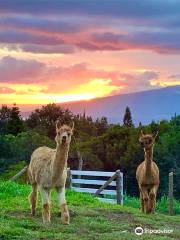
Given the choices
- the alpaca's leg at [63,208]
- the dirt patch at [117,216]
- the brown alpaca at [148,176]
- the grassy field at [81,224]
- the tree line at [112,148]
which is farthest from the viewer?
the tree line at [112,148]

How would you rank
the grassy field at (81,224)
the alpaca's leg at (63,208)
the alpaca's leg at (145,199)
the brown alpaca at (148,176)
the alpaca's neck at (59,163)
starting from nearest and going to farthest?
the grassy field at (81,224) → the alpaca's leg at (63,208) → the alpaca's neck at (59,163) → the brown alpaca at (148,176) → the alpaca's leg at (145,199)

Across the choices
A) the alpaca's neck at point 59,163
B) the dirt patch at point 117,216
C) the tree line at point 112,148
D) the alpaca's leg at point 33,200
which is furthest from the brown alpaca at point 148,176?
the tree line at point 112,148

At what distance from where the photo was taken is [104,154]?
154 ft

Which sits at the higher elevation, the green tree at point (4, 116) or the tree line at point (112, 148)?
the green tree at point (4, 116)

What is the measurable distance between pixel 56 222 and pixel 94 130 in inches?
1676

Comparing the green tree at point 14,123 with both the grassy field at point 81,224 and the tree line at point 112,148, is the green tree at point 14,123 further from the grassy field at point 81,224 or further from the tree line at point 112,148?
the grassy field at point 81,224

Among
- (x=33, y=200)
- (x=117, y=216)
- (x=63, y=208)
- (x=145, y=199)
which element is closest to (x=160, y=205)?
(x=145, y=199)

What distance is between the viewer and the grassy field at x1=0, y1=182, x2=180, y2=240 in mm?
11727

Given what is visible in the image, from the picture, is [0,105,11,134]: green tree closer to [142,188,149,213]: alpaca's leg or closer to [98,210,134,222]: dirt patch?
[142,188,149,213]: alpaca's leg

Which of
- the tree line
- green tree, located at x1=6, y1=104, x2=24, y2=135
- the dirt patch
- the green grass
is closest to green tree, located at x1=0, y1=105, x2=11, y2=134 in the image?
green tree, located at x1=6, y1=104, x2=24, y2=135

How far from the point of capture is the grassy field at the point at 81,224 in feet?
38.5

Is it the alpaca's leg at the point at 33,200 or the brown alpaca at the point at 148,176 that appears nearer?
the alpaca's leg at the point at 33,200

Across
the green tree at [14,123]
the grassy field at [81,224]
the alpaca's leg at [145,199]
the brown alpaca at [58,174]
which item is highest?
the green tree at [14,123]

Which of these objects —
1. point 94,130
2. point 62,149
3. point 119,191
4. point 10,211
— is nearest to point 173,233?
point 62,149
